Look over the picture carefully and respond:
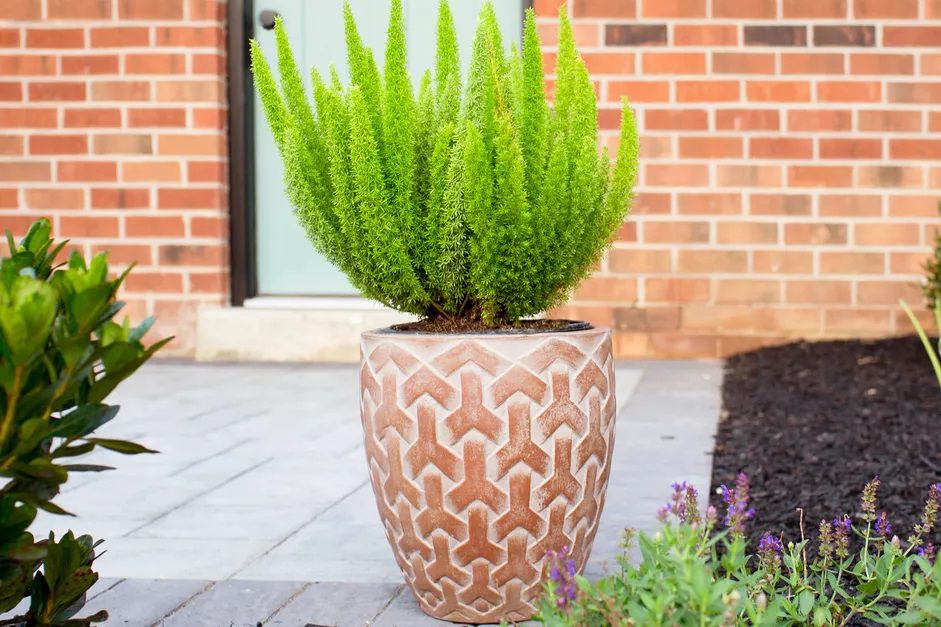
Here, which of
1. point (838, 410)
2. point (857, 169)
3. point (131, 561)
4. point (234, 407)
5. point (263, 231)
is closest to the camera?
point (131, 561)

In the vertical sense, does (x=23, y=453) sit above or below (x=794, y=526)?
above

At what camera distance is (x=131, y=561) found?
2.92 meters

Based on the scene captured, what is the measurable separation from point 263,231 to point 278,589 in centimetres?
442

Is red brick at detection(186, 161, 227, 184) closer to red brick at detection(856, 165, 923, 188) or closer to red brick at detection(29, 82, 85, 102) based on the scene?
red brick at detection(29, 82, 85, 102)

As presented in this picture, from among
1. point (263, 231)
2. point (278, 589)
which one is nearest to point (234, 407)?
point (263, 231)

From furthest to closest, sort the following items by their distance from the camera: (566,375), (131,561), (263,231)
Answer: (263,231)
(131,561)
(566,375)

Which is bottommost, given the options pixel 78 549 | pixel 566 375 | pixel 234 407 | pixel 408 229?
pixel 234 407

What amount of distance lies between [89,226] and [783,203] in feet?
12.2

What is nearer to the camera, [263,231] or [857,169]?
[857,169]

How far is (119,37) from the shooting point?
262 inches

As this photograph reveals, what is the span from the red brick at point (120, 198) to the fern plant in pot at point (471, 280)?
4429 mm

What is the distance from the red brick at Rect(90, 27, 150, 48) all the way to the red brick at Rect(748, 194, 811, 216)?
3357mm

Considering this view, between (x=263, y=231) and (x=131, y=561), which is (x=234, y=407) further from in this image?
(x=131, y=561)

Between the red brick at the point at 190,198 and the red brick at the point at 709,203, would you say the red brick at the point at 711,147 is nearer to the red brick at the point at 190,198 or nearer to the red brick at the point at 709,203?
the red brick at the point at 709,203
